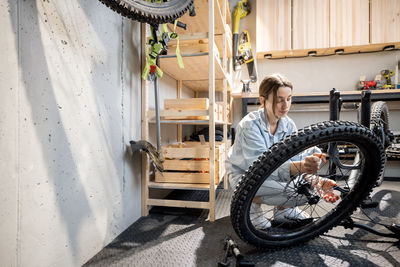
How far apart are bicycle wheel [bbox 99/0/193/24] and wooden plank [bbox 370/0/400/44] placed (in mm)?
2487

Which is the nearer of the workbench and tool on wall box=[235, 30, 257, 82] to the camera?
the workbench

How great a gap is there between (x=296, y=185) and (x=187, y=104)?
31.7 inches

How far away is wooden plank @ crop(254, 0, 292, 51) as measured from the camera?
2580mm

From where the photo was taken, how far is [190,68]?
172 cm

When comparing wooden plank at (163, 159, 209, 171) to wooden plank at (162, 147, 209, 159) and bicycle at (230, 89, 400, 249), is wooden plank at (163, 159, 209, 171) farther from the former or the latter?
bicycle at (230, 89, 400, 249)

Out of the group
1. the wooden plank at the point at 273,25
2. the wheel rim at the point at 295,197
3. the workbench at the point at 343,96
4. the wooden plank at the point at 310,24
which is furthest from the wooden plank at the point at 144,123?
the wooden plank at the point at 310,24

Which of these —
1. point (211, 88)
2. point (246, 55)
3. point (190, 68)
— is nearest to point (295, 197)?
point (211, 88)

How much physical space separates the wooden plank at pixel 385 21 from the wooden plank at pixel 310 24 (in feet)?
1.54

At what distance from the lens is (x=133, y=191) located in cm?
129

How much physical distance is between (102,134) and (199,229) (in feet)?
2.43

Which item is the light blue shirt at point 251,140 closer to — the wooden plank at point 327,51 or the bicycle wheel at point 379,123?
the bicycle wheel at point 379,123

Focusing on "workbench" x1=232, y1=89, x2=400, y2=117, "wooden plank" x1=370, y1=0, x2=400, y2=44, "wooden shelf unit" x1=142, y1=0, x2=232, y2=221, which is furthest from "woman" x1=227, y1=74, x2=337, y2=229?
"wooden plank" x1=370, y1=0, x2=400, y2=44

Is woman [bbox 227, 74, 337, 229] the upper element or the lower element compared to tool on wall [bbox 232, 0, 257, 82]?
lower

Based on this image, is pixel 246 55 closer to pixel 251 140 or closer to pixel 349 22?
pixel 349 22
